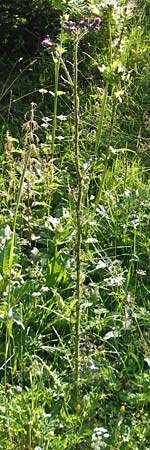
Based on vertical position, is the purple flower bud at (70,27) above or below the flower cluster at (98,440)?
above

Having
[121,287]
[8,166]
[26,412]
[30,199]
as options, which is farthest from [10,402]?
[8,166]

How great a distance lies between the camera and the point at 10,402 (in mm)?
2326

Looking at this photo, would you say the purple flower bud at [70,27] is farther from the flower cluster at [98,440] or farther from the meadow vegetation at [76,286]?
the flower cluster at [98,440]

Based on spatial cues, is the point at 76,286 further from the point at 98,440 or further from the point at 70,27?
the point at 70,27

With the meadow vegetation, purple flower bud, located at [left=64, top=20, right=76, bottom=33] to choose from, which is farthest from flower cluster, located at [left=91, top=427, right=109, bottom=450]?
purple flower bud, located at [left=64, top=20, right=76, bottom=33]

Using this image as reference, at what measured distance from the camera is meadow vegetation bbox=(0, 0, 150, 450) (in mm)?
2336

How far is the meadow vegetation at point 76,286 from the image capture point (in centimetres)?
234

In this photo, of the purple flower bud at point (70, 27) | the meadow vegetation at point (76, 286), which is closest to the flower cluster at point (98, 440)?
the meadow vegetation at point (76, 286)

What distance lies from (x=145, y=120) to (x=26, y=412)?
2.36 metres

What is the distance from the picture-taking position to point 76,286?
2.32m

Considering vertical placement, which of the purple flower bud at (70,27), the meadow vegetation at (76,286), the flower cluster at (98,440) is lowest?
the flower cluster at (98,440)

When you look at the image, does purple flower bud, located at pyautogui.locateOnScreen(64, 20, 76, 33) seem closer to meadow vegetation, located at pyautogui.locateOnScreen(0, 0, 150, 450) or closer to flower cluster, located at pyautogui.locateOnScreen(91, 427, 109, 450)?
meadow vegetation, located at pyautogui.locateOnScreen(0, 0, 150, 450)

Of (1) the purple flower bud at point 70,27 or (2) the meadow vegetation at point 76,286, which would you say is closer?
(2) the meadow vegetation at point 76,286

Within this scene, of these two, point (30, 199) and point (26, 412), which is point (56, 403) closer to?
point (26, 412)
